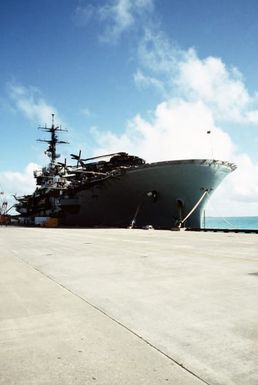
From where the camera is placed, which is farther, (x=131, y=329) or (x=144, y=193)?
(x=144, y=193)

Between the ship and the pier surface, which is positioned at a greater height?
the ship

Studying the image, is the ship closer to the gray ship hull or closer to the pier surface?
the gray ship hull

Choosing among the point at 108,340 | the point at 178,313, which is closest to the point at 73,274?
the point at 178,313

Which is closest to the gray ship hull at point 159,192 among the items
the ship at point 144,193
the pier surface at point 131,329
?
the ship at point 144,193

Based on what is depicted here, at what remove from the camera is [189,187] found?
3200cm

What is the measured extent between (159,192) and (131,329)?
29521 mm

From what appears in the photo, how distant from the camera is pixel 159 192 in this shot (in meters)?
33.0

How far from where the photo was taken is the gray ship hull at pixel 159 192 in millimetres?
31375

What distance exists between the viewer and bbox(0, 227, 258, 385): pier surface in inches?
103

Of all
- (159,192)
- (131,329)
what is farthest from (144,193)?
(131,329)

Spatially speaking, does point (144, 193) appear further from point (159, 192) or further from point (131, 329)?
point (131, 329)

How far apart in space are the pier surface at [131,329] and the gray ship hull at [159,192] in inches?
974

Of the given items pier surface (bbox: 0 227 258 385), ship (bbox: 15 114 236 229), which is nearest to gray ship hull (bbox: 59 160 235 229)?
ship (bbox: 15 114 236 229)

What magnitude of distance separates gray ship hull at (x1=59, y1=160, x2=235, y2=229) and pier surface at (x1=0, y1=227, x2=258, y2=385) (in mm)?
24741
